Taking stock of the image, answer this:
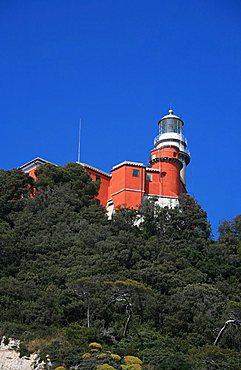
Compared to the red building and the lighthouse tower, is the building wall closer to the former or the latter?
the red building

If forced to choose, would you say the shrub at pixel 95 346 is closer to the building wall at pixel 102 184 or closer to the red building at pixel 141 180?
the red building at pixel 141 180

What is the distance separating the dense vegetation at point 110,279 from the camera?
116 ft

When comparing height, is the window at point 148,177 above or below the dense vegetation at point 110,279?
above

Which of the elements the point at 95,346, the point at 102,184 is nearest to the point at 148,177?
the point at 102,184

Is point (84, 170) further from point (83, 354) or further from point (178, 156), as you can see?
point (83, 354)

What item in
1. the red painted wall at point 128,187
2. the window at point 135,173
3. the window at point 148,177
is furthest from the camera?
the window at point 148,177

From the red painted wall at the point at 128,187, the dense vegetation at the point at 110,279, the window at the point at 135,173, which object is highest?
the window at the point at 135,173

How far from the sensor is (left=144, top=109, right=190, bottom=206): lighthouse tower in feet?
199

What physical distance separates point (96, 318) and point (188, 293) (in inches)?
206

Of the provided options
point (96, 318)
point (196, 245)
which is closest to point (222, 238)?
point (196, 245)

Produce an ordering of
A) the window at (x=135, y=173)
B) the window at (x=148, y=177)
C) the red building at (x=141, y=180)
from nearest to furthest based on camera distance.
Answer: the red building at (x=141, y=180) < the window at (x=135, y=173) < the window at (x=148, y=177)

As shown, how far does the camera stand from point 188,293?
40750mm

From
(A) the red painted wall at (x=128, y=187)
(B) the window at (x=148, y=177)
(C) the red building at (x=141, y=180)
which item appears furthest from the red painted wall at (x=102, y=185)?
(B) the window at (x=148, y=177)

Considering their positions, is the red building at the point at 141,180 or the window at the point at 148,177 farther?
the window at the point at 148,177
